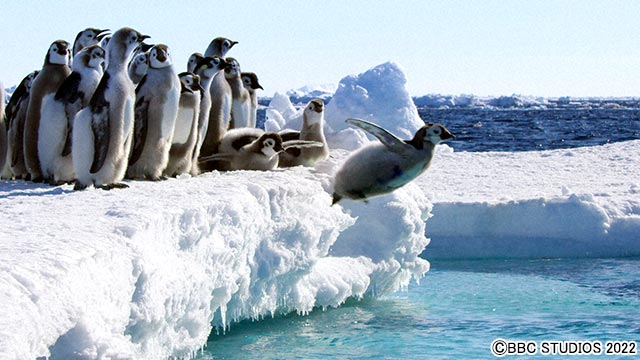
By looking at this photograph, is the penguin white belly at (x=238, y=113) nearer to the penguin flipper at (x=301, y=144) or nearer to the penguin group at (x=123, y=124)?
the penguin group at (x=123, y=124)

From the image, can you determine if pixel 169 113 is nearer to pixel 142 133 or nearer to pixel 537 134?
pixel 142 133

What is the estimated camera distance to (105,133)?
554 centimetres

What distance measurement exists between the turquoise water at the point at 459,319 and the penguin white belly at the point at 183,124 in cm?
142

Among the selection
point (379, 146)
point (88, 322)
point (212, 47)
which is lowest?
point (88, 322)

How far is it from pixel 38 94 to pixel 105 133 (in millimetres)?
942

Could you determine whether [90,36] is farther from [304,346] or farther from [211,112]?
[304,346]

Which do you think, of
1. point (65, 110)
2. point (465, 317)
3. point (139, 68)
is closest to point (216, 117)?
point (139, 68)

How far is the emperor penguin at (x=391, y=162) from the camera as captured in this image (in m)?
4.48

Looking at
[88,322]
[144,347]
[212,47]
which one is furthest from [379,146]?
[212,47]

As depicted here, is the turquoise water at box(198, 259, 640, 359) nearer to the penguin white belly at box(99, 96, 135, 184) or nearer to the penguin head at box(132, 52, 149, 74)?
the penguin white belly at box(99, 96, 135, 184)

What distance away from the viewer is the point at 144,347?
13.2ft

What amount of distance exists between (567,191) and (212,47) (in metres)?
5.35

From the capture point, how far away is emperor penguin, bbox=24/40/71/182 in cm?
618

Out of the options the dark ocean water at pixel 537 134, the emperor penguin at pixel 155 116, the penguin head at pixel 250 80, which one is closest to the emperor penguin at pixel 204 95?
the emperor penguin at pixel 155 116
